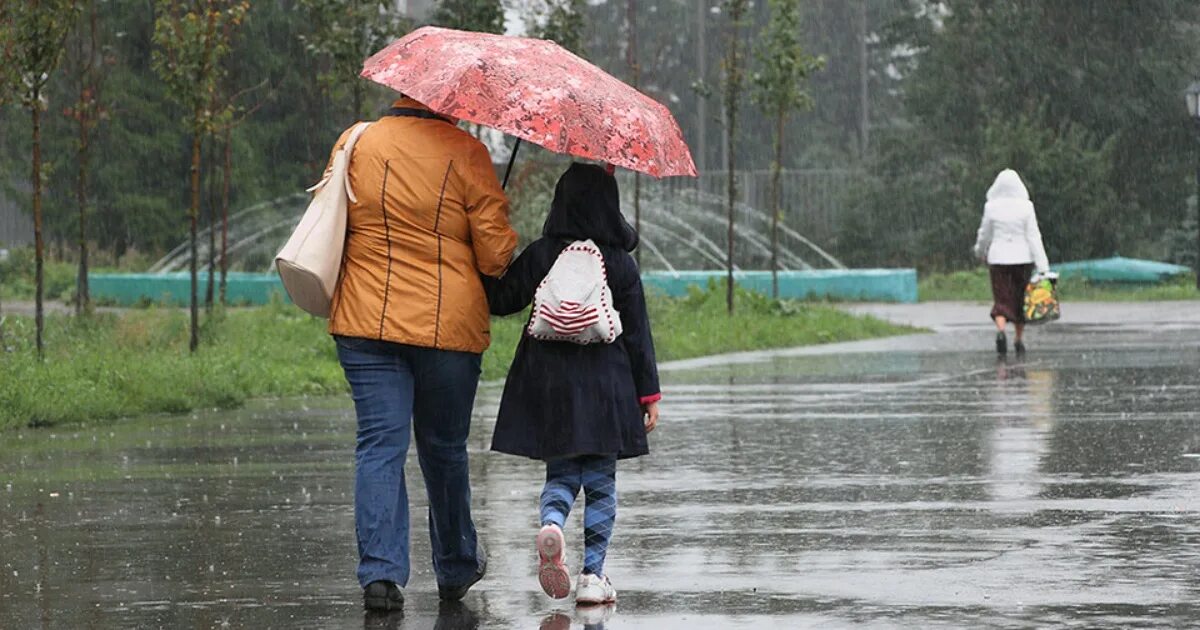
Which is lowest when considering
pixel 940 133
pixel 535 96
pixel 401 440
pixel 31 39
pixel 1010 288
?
pixel 401 440

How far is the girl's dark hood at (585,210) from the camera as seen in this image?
7.73 meters

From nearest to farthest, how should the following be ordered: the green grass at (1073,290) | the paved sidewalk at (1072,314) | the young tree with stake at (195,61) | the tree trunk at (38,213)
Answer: the tree trunk at (38,213) < the young tree with stake at (195,61) < the paved sidewalk at (1072,314) < the green grass at (1073,290)

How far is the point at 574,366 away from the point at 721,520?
2330 mm

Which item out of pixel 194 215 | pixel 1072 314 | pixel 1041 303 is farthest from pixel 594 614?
pixel 1072 314

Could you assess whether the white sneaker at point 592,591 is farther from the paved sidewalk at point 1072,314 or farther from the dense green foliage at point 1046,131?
the dense green foliage at point 1046,131

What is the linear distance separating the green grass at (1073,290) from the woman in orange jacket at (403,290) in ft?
104

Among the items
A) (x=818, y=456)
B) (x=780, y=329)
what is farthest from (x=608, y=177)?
(x=780, y=329)

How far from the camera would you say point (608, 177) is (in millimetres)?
7832

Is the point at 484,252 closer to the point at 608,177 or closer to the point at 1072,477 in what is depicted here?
the point at 608,177

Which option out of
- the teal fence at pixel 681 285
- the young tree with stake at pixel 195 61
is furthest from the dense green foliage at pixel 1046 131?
the young tree with stake at pixel 195 61

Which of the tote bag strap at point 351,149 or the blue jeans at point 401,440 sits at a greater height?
the tote bag strap at point 351,149

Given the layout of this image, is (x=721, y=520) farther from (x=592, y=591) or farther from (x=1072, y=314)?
(x=1072, y=314)

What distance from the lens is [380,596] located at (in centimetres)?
750

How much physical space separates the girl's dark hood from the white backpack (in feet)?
0.15
